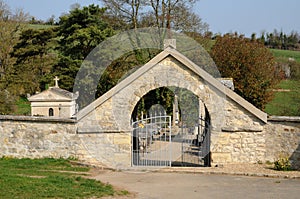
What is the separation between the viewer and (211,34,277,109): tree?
28.0 meters

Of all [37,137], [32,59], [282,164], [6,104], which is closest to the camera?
[282,164]

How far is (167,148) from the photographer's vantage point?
58.6 feet

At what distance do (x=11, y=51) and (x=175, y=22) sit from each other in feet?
46.9

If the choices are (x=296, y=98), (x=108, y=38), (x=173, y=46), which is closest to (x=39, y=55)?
(x=108, y=38)

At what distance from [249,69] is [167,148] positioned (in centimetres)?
1317

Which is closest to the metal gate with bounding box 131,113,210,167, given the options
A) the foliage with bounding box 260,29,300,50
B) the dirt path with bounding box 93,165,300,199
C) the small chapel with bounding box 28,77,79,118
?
the dirt path with bounding box 93,165,300,199

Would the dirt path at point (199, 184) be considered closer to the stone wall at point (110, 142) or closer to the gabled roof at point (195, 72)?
the stone wall at point (110, 142)

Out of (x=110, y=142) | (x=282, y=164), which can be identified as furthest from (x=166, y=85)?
(x=282, y=164)

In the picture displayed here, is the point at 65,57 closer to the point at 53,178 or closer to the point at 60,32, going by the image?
the point at 60,32

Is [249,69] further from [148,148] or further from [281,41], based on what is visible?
[281,41]

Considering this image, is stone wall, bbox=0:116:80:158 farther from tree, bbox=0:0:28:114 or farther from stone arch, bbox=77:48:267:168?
tree, bbox=0:0:28:114

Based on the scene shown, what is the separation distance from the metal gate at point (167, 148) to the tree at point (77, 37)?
29.1 ft

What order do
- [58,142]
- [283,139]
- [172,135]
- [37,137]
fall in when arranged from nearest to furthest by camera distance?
1. [283,139]
2. [58,142]
3. [37,137]
4. [172,135]

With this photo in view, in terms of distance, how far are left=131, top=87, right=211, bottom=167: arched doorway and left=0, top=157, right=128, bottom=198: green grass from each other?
2.40m
